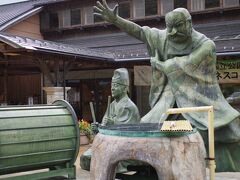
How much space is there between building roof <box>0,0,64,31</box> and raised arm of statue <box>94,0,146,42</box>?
39.1 ft

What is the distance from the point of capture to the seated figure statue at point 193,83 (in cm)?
531

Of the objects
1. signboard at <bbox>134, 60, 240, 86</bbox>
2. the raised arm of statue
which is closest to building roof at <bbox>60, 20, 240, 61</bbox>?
signboard at <bbox>134, 60, 240, 86</bbox>

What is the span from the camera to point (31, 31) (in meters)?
19.7

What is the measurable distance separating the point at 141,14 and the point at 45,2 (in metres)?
4.87

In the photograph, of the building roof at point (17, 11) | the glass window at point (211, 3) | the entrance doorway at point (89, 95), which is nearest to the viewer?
the glass window at point (211, 3)

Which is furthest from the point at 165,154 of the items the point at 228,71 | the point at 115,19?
the point at 228,71

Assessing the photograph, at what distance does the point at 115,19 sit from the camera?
18.7ft

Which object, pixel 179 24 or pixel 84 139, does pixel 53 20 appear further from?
pixel 179 24

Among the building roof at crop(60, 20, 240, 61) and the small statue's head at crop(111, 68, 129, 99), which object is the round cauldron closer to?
the small statue's head at crop(111, 68, 129, 99)

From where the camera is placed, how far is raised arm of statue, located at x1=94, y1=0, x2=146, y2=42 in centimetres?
561

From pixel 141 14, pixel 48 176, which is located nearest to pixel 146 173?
pixel 48 176

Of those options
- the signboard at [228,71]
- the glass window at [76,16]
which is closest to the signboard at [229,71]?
the signboard at [228,71]

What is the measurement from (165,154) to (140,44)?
14.0 meters

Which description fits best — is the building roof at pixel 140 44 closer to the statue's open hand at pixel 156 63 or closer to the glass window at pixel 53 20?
the glass window at pixel 53 20
